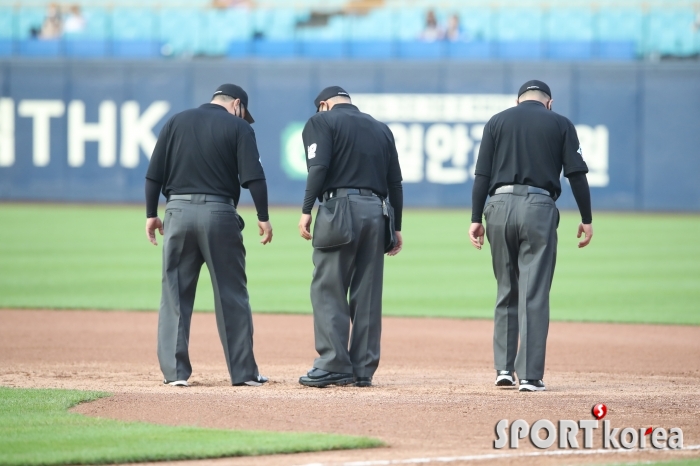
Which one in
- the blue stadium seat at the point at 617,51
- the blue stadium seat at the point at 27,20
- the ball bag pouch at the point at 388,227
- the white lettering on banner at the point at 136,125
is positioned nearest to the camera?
the ball bag pouch at the point at 388,227

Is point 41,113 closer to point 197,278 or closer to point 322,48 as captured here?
point 322,48

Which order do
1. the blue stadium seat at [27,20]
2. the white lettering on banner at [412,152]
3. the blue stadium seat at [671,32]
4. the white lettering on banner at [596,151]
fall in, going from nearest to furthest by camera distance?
the white lettering on banner at [596,151], the white lettering on banner at [412,152], the blue stadium seat at [671,32], the blue stadium seat at [27,20]

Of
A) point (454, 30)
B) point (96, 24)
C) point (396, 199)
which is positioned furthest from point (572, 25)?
point (396, 199)

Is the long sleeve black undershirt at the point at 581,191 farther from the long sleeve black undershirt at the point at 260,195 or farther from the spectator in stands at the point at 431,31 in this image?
the spectator in stands at the point at 431,31

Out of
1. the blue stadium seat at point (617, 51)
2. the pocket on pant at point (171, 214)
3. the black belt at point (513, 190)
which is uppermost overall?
the blue stadium seat at point (617, 51)

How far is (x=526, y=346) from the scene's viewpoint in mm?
6449

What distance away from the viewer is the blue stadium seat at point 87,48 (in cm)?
3045

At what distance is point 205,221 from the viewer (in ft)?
21.5

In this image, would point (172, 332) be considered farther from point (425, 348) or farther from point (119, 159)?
point (119, 159)

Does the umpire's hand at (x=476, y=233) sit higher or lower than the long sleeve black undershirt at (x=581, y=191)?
lower

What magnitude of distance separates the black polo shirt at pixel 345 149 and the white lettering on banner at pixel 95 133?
2398 cm

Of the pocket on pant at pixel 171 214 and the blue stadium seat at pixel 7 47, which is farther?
the blue stadium seat at pixel 7 47

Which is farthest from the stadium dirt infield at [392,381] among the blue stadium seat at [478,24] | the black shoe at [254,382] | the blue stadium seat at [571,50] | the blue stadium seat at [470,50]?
the blue stadium seat at [478,24]

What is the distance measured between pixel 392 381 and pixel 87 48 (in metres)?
25.5
